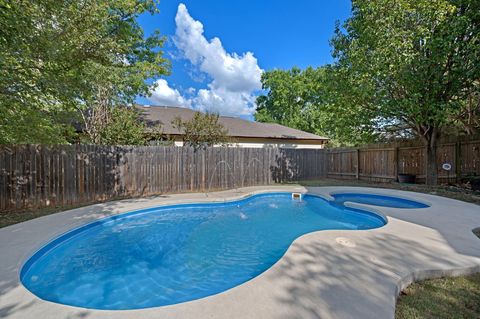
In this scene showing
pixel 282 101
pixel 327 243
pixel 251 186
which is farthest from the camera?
pixel 282 101

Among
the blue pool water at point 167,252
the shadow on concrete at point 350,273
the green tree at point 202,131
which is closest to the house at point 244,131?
the green tree at point 202,131

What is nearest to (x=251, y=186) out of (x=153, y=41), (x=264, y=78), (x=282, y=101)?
(x=153, y=41)

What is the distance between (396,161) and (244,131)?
8610 millimetres

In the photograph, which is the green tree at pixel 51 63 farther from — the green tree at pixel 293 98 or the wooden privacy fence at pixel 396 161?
the green tree at pixel 293 98

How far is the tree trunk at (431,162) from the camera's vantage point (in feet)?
29.7

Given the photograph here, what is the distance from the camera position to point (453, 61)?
7.54m

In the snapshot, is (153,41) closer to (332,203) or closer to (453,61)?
(332,203)

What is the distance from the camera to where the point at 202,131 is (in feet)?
34.6

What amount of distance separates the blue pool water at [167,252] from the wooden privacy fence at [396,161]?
560 cm

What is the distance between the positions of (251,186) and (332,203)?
4.06 meters

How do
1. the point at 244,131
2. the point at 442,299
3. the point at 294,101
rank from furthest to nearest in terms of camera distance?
the point at 294,101 < the point at 244,131 < the point at 442,299

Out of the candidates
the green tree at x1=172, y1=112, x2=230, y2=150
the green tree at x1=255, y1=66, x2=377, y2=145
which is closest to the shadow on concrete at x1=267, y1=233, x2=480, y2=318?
the green tree at x1=172, y1=112, x2=230, y2=150

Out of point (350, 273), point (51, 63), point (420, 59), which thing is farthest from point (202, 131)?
point (350, 273)

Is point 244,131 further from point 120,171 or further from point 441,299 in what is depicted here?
point 441,299
